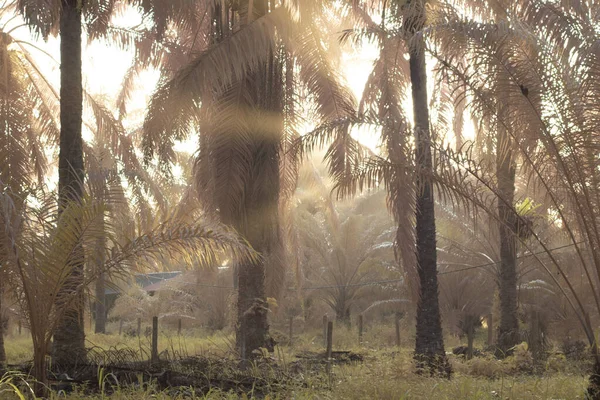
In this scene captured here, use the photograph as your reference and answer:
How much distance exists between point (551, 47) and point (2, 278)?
682 cm

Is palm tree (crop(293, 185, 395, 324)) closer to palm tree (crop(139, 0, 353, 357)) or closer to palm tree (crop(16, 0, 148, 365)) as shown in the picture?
palm tree (crop(139, 0, 353, 357))

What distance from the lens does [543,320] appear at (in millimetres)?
21094

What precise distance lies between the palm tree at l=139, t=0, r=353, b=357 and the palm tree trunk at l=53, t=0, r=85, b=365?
1.18m

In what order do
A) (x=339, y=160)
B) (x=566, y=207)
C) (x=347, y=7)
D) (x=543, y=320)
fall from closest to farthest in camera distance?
(x=566, y=207)
(x=339, y=160)
(x=347, y=7)
(x=543, y=320)

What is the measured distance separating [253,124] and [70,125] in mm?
3016

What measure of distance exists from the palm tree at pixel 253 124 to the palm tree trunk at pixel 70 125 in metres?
1.18

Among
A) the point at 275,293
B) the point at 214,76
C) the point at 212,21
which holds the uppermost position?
the point at 212,21

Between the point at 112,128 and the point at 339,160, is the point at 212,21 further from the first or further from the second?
the point at 112,128

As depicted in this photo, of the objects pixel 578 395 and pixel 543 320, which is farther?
pixel 543 320

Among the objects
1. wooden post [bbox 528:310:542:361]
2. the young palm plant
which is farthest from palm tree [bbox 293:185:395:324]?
the young palm plant

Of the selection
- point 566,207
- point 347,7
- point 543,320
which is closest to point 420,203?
point 566,207

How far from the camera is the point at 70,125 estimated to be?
10625 mm

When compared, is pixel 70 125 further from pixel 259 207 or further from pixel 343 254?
pixel 343 254

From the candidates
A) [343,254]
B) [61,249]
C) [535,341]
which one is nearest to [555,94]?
[61,249]
